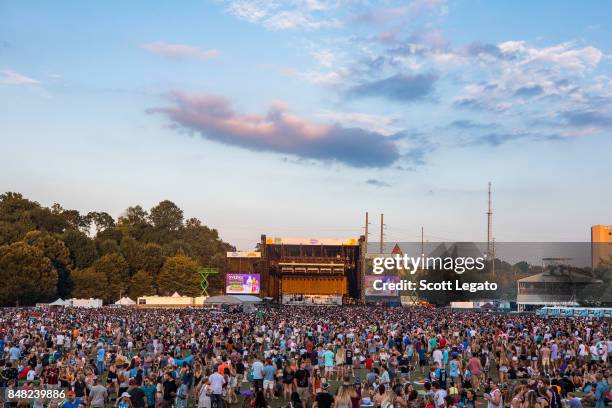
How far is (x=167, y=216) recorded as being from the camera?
469 feet

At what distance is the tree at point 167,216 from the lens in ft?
465

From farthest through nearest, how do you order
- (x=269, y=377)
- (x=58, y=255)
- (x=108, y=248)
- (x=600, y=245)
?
1. (x=600, y=245)
2. (x=108, y=248)
3. (x=58, y=255)
4. (x=269, y=377)

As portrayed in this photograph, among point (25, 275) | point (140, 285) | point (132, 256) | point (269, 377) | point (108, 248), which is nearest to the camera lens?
point (269, 377)

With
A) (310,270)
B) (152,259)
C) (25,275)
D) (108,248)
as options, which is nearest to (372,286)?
(310,270)

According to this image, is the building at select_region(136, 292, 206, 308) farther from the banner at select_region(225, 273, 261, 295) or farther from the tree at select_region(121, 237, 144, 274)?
the tree at select_region(121, 237, 144, 274)

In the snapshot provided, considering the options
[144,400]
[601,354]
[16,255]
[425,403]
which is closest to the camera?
[425,403]

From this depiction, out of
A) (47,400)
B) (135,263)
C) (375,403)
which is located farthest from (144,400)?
(135,263)

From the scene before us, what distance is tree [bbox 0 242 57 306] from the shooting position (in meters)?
72.8

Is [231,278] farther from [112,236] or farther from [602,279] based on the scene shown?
[602,279]

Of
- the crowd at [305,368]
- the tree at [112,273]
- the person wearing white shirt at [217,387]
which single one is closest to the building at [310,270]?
the tree at [112,273]

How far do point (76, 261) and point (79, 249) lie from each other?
1566mm

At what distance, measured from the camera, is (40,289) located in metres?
75.2

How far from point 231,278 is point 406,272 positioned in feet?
87.5

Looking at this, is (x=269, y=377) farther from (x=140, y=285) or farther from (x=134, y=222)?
(x=134, y=222)
